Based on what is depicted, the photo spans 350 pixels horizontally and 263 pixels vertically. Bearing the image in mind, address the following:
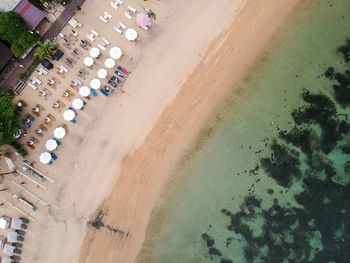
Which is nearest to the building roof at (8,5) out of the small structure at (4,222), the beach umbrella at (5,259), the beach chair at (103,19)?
the beach chair at (103,19)

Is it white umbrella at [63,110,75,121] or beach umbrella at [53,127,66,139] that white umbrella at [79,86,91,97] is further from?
beach umbrella at [53,127,66,139]

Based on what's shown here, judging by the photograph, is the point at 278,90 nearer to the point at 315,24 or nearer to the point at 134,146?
the point at 315,24

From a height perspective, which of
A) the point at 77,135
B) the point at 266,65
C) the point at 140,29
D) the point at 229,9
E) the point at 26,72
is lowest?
the point at 77,135

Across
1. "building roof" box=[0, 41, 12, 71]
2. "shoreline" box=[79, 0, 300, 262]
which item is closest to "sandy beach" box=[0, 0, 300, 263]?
"shoreline" box=[79, 0, 300, 262]

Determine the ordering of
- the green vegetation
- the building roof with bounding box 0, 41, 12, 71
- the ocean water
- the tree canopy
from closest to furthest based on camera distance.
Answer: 1. the green vegetation
2. the tree canopy
3. the building roof with bounding box 0, 41, 12, 71
4. the ocean water

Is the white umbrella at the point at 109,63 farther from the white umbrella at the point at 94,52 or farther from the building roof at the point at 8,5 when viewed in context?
the building roof at the point at 8,5

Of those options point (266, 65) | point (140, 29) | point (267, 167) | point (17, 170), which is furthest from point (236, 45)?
point (17, 170)
